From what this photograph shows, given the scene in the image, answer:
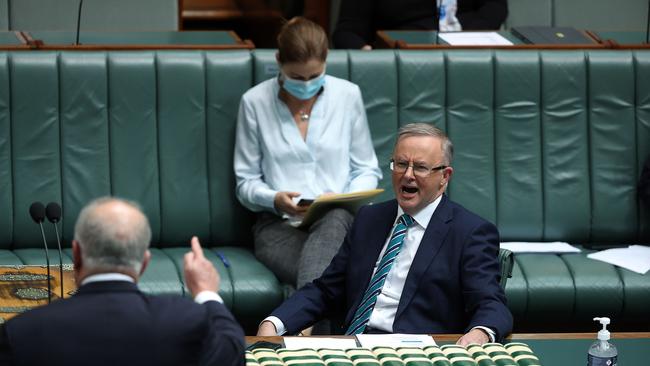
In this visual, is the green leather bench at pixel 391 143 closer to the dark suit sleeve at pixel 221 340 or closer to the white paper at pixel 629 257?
the white paper at pixel 629 257

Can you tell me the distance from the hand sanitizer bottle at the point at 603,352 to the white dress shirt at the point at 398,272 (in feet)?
2.32

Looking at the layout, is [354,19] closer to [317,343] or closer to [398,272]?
[398,272]

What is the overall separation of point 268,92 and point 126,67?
587mm

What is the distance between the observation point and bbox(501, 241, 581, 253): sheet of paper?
5109 mm

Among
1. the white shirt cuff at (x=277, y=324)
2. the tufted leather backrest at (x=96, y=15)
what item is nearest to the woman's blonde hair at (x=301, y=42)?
the white shirt cuff at (x=277, y=324)

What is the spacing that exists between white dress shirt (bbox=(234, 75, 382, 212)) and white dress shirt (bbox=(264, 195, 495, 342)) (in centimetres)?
115

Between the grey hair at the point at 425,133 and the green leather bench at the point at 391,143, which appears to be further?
the green leather bench at the point at 391,143

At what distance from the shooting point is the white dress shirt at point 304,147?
493 centimetres

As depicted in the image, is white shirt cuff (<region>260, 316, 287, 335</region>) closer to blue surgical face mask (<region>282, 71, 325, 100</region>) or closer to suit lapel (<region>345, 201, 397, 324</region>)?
suit lapel (<region>345, 201, 397, 324</region>)

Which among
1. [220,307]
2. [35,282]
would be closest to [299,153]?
[35,282]

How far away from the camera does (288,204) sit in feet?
15.6

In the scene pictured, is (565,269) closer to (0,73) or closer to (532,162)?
(532,162)

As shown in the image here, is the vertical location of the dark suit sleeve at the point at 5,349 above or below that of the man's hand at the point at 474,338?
above

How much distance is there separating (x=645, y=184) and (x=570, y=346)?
7.17ft
